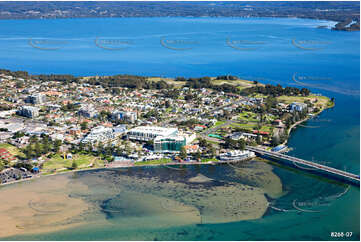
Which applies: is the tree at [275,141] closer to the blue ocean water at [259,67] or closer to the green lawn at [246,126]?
the blue ocean water at [259,67]

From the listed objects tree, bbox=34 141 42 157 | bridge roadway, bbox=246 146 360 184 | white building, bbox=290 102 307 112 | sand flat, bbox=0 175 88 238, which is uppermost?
white building, bbox=290 102 307 112

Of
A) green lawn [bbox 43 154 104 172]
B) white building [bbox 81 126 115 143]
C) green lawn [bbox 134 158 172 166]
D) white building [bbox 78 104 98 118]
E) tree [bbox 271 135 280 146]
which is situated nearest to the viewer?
green lawn [bbox 43 154 104 172]

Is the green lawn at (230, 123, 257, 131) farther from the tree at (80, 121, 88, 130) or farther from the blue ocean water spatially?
the tree at (80, 121, 88, 130)

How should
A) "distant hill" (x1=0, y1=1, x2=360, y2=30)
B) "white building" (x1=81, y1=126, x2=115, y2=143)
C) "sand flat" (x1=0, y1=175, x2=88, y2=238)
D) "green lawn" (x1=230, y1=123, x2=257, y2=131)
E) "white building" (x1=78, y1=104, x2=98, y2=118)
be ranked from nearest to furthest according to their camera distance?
"sand flat" (x1=0, y1=175, x2=88, y2=238), "white building" (x1=81, y1=126, x2=115, y2=143), "green lawn" (x1=230, y1=123, x2=257, y2=131), "white building" (x1=78, y1=104, x2=98, y2=118), "distant hill" (x1=0, y1=1, x2=360, y2=30)

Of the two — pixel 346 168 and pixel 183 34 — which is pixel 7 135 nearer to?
pixel 346 168

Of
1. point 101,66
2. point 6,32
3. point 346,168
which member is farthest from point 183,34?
point 346,168

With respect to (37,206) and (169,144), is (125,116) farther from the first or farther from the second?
(37,206)

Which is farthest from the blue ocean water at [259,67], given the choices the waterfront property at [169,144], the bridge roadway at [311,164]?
the waterfront property at [169,144]

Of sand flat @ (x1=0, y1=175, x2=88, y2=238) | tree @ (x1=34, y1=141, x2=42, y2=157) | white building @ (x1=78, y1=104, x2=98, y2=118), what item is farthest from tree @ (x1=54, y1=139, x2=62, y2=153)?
white building @ (x1=78, y1=104, x2=98, y2=118)
